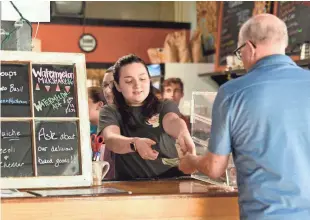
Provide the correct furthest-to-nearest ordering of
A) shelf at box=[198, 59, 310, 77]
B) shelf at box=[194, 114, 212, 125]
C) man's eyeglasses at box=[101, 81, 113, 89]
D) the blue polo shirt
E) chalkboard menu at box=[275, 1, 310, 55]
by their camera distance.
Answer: chalkboard menu at box=[275, 1, 310, 55]
shelf at box=[198, 59, 310, 77]
man's eyeglasses at box=[101, 81, 113, 89]
shelf at box=[194, 114, 212, 125]
the blue polo shirt

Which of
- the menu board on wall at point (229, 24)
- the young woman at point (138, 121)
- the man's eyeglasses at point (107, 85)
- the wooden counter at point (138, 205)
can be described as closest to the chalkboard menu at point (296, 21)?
the menu board on wall at point (229, 24)

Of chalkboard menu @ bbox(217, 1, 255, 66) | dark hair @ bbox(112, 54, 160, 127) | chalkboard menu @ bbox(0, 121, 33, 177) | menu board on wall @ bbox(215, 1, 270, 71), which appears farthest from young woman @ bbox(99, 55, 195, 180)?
chalkboard menu @ bbox(217, 1, 255, 66)

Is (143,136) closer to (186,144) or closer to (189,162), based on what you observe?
(186,144)

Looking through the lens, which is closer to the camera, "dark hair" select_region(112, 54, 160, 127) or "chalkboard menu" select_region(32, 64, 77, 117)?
"chalkboard menu" select_region(32, 64, 77, 117)

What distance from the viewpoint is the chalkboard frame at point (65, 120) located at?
7.18 ft

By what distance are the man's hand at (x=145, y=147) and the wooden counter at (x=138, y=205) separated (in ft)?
0.59

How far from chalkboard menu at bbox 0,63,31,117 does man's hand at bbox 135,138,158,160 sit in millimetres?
554

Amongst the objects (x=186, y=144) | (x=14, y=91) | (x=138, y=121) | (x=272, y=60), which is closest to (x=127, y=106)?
(x=138, y=121)

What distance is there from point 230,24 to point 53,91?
4.44 meters

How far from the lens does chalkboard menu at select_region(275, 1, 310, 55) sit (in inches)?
192

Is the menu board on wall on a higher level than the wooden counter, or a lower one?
higher

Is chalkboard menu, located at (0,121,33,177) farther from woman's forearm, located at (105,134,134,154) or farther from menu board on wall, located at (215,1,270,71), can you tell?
menu board on wall, located at (215,1,270,71)

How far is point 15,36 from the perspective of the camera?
239cm

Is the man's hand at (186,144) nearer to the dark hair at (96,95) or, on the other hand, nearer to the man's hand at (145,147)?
the man's hand at (145,147)
